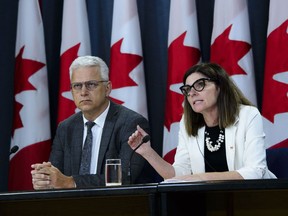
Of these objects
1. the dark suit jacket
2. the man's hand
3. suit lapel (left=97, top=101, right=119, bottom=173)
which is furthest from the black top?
the man's hand

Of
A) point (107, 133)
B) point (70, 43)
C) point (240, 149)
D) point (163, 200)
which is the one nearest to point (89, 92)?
point (107, 133)

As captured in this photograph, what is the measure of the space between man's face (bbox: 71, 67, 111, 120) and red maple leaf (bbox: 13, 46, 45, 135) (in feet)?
2.93

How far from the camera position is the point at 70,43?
487cm

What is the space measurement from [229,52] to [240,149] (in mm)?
1108

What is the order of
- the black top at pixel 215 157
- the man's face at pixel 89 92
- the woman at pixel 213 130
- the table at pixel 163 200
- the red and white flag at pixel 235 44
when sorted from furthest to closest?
the red and white flag at pixel 235 44 < the man's face at pixel 89 92 < the black top at pixel 215 157 < the woman at pixel 213 130 < the table at pixel 163 200

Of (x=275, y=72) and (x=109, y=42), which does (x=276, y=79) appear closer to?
(x=275, y=72)

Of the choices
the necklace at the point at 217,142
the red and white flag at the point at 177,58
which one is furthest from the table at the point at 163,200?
the red and white flag at the point at 177,58

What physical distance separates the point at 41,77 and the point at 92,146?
115 cm

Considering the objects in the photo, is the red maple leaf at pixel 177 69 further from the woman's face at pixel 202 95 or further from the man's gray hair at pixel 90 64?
the woman's face at pixel 202 95

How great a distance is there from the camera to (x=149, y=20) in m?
4.98

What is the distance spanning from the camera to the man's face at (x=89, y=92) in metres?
4.00

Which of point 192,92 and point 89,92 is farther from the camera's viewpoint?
point 89,92

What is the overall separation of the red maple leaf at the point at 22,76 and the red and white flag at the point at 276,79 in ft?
5.60

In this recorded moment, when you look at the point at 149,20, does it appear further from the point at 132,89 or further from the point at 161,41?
the point at 132,89
